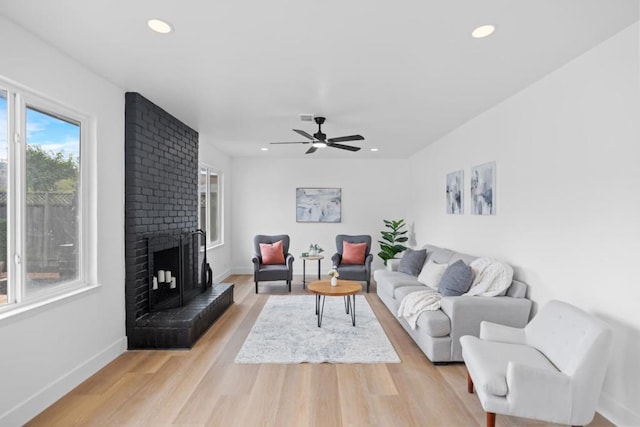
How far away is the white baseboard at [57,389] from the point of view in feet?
7.32

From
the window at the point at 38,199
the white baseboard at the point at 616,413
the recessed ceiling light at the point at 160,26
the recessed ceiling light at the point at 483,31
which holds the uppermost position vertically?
the recessed ceiling light at the point at 160,26

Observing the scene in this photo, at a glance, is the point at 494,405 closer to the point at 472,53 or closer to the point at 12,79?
the point at 472,53

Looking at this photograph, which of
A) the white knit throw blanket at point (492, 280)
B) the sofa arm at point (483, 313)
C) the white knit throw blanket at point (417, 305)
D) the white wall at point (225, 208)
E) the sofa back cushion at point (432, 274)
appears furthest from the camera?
the white wall at point (225, 208)

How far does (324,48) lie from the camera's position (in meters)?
2.50

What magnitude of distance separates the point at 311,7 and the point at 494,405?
256 cm

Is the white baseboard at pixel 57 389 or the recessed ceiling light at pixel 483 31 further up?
the recessed ceiling light at pixel 483 31

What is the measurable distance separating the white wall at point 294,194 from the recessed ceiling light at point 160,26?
5.26m

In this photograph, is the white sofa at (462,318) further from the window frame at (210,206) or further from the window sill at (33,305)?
the window frame at (210,206)

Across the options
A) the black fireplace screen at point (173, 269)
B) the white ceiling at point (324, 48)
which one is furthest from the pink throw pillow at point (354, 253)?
the white ceiling at point (324, 48)

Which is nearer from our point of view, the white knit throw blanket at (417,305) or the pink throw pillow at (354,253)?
the white knit throw blanket at (417,305)

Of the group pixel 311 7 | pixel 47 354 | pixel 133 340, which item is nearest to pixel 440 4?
pixel 311 7

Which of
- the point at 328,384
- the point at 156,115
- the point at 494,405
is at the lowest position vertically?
the point at 328,384

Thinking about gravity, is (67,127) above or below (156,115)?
below

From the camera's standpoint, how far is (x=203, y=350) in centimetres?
354
